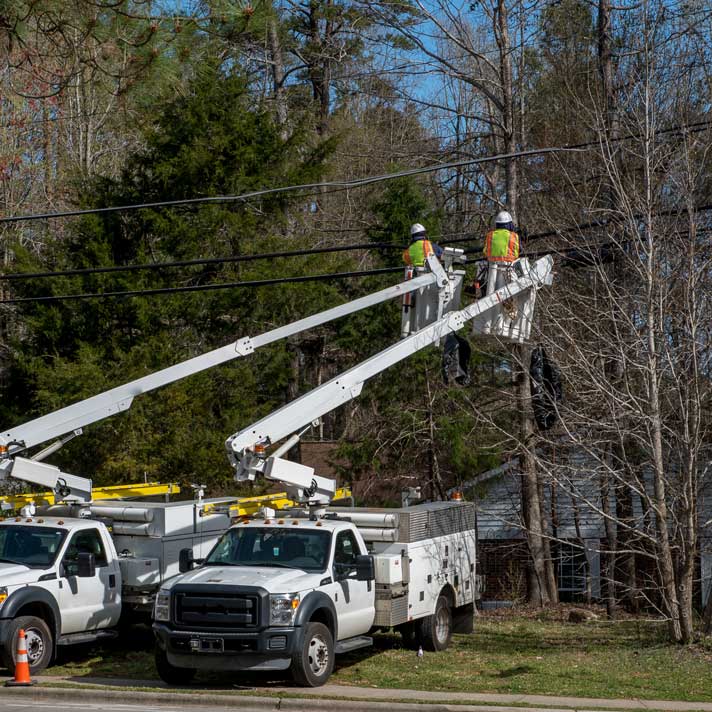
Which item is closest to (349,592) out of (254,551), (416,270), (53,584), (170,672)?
(254,551)

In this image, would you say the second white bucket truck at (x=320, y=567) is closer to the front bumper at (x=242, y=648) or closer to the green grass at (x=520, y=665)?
the front bumper at (x=242, y=648)

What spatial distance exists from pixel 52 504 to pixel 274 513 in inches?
145

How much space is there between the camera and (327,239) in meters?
31.6

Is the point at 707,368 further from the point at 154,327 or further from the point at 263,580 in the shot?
the point at 154,327

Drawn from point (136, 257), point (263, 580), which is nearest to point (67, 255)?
point (136, 257)

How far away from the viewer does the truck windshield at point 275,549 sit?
525 inches

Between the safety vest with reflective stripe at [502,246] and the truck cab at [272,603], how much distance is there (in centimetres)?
450

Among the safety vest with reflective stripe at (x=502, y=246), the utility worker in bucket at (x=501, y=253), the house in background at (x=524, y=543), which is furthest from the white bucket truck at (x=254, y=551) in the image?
the house in background at (x=524, y=543)

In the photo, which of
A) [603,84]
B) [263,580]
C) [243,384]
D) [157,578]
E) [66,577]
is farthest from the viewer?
[243,384]

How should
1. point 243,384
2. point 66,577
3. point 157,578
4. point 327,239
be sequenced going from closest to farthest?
1. point 66,577
2. point 157,578
3. point 243,384
4. point 327,239

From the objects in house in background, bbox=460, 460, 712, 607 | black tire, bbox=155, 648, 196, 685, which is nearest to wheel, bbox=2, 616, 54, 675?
black tire, bbox=155, 648, 196, 685

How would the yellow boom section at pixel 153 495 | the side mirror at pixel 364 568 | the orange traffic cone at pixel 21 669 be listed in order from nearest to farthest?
the orange traffic cone at pixel 21 669 < the side mirror at pixel 364 568 < the yellow boom section at pixel 153 495

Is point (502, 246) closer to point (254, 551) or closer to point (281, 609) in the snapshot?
point (254, 551)

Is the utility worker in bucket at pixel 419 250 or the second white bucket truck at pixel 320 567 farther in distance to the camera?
the utility worker in bucket at pixel 419 250
